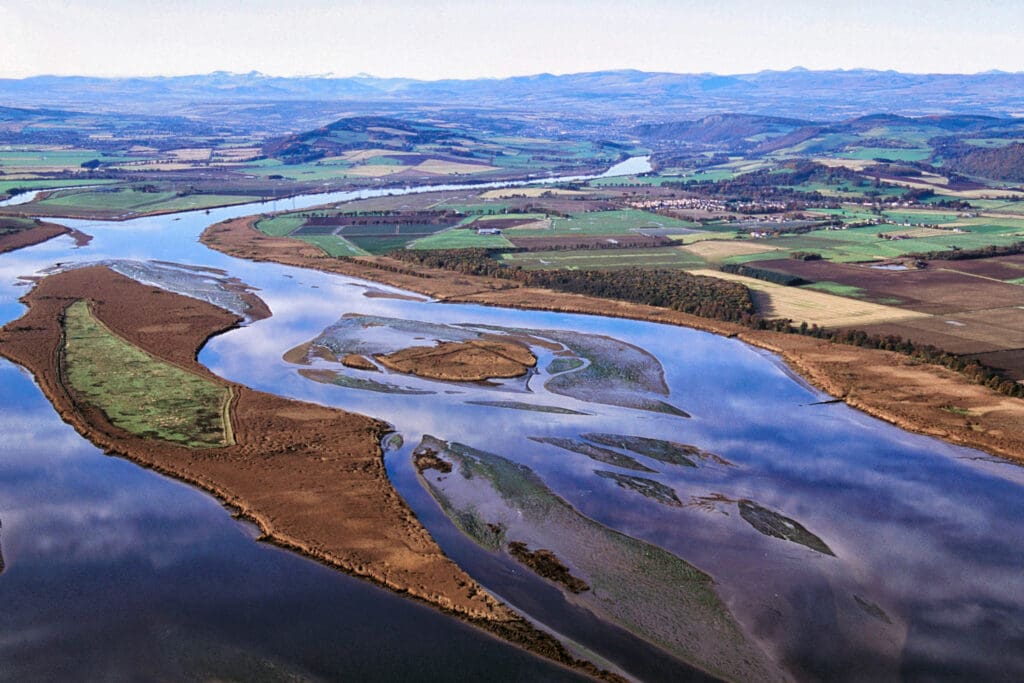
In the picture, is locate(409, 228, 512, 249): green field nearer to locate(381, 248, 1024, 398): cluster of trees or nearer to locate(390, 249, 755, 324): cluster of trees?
locate(381, 248, 1024, 398): cluster of trees

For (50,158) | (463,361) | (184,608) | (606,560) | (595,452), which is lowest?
(606,560)

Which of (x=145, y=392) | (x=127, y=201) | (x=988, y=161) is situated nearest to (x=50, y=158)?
(x=127, y=201)

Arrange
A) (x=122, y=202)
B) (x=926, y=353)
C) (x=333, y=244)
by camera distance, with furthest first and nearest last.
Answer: (x=122, y=202), (x=333, y=244), (x=926, y=353)

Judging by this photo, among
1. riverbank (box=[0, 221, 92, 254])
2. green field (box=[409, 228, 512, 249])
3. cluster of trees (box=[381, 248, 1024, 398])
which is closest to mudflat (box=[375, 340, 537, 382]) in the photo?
cluster of trees (box=[381, 248, 1024, 398])

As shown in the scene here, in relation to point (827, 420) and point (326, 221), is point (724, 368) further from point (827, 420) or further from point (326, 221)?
point (326, 221)

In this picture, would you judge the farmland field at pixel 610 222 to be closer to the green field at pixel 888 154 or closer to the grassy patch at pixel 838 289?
the grassy patch at pixel 838 289

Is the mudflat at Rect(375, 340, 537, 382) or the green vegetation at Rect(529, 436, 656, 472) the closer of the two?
the green vegetation at Rect(529, 436, 656, 472)

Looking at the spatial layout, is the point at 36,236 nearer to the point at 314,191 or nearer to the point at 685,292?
the point at 314,191
